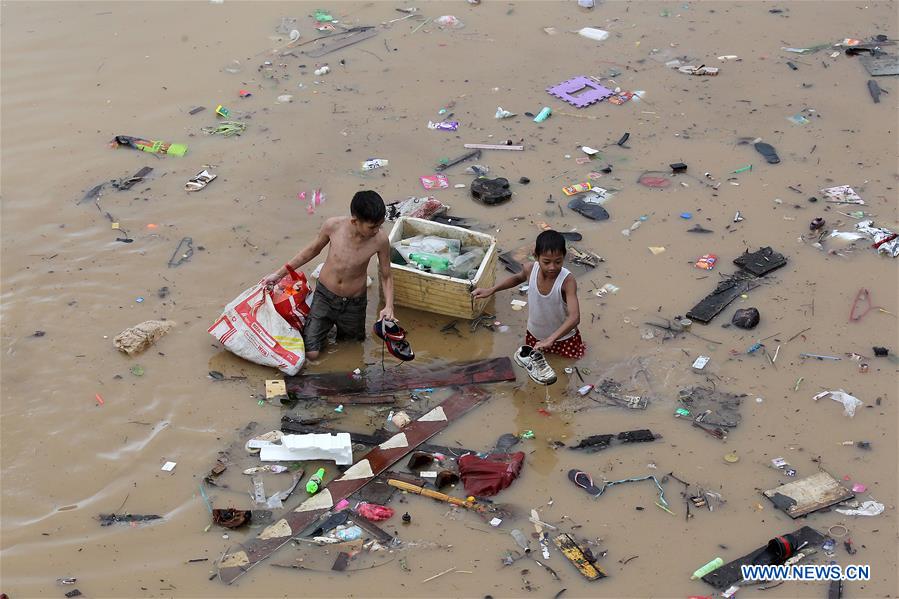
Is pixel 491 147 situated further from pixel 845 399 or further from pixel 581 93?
pixel 845 399

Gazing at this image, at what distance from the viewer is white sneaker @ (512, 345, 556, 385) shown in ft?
18.0

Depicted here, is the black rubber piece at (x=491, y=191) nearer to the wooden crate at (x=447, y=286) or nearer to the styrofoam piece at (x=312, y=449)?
the wooden crate at (x=447, y=286)

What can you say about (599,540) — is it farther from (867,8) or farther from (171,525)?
(867,8)

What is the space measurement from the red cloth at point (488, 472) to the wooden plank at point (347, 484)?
383 mm

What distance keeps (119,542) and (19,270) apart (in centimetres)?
303

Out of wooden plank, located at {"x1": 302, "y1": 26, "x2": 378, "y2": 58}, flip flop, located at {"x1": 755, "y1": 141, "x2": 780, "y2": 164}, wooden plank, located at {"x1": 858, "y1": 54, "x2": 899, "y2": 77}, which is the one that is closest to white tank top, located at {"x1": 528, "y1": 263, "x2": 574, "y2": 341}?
flip flop, located at {"x1": 755, "y1": 141, "x2": 780, "y2": 164}

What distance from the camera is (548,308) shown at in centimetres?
565

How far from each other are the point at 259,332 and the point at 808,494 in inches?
136

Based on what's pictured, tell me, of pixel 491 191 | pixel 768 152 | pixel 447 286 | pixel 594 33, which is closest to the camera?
pixel 447 286

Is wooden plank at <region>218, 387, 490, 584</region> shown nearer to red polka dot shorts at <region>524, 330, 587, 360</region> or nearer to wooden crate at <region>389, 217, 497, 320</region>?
red polka dot shorts at <region>524, 330, 587, 360</region>

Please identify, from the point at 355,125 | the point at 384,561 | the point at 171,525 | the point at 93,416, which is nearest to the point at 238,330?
the point at 93,416

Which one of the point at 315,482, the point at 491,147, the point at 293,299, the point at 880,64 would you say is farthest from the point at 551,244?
the point at 880,64

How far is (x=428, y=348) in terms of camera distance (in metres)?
6.12

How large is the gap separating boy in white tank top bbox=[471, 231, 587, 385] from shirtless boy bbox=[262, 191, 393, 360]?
2.33 ft
